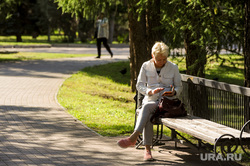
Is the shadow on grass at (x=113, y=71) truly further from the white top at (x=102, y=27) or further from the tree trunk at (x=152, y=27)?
the tree trunk at (x=152, y=27)

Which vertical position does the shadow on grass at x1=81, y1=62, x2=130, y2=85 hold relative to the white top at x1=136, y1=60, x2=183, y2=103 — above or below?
below

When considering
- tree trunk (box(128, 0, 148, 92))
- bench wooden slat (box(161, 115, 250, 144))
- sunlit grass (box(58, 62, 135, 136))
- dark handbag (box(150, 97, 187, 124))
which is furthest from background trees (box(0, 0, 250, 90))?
bench wooden slat (box(161, 115, 250, 144))

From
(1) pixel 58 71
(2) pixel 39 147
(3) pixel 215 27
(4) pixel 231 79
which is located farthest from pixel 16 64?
(2) pixel 39 147

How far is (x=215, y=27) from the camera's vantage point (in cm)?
1020

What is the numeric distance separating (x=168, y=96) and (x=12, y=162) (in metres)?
2.32

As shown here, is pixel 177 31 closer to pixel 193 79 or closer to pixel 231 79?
pixel 193 79

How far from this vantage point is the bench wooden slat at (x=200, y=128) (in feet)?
19.8

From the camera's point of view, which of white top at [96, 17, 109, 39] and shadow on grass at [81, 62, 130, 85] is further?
white top at [96, 17, 109, 39]

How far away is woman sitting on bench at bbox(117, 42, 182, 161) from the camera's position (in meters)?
7.04

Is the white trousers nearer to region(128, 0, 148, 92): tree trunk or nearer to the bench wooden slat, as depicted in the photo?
the bench wooden slat

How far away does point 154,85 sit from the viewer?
7453mm

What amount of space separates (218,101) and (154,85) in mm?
978

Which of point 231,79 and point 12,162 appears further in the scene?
point 231,79

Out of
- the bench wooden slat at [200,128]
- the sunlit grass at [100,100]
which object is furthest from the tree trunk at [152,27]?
the bench wooden slat at [200,128]
